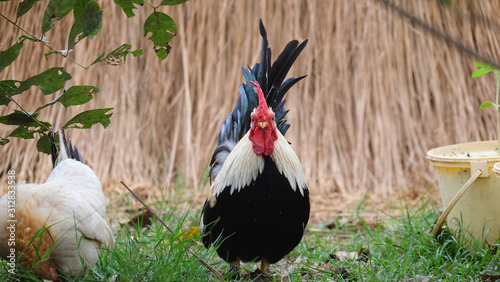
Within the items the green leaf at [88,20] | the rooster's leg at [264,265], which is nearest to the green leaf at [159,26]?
the green leaf at [88,20]

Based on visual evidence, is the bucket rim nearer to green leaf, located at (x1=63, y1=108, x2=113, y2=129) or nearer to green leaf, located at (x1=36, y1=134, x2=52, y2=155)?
green leaf, located at (x1=63, y1=108, x2=113, y2=129)

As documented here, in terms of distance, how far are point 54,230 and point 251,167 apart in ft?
2.76

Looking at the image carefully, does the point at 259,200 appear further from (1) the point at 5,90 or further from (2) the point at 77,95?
(1) the point at 5,90

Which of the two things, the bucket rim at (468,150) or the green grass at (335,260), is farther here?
the bucket rim at (468,150)

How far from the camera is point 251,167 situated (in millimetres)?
2352

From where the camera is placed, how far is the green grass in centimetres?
214

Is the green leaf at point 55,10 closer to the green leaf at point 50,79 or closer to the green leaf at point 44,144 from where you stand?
the green leaf at point 50,79

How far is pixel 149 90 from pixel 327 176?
5.72 ft

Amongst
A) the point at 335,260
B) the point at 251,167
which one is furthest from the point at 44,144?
the point at 335,260

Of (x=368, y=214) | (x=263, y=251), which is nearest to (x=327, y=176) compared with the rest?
(x=368, y=214)

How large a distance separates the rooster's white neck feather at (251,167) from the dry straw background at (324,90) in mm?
2161

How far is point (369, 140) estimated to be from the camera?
4680 millimetres

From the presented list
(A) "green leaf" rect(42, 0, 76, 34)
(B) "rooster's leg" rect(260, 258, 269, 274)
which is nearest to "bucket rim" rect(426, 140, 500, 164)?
(B) "rooster's leg" rect(260, 258, 269, 274)

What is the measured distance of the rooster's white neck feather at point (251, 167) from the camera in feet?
7.70
